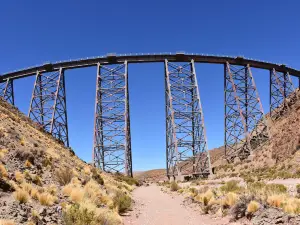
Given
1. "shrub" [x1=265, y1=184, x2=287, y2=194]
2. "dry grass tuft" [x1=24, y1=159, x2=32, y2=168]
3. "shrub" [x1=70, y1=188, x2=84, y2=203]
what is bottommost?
"shrub" [x1=265, y1=184, x2=287, y2=194]

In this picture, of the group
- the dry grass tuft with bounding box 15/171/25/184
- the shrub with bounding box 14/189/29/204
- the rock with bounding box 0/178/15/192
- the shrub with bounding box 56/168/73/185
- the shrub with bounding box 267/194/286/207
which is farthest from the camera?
the shrub with bounding box 56/168/73/185

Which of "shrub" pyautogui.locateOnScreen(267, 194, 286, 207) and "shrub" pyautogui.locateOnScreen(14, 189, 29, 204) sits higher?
"shrub" pyautogui.locateOnScreen(14, 189, 29, 204)

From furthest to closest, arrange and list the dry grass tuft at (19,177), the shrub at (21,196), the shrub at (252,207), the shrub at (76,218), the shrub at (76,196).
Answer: the shrub at (76,196), the dry grass tuft at (19,177), the shrub at (252,207), the shrub at (21,196), the shrub at (76,218)

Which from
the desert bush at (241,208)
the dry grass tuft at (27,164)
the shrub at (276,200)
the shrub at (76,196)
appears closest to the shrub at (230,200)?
the desert bush at (241,208)

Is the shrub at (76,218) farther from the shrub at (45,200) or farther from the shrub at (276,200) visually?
the shrub at (276,200)

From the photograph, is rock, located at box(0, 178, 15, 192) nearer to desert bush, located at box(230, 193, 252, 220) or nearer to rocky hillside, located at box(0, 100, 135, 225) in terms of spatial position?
rocky hillside, located at box(0, 100, 135, 225)

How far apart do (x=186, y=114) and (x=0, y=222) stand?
82.9 feet

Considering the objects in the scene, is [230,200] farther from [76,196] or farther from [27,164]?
[27,164]

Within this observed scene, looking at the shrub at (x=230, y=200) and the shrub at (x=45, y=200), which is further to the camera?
the shrub at (x=230, y=200)

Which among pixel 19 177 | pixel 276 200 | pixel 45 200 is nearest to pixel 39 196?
pixel 45 200

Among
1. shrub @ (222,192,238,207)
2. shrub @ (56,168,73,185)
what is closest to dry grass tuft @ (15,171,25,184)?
shrub @ (56,168,73,185)

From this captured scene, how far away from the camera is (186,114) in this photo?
28766 mm

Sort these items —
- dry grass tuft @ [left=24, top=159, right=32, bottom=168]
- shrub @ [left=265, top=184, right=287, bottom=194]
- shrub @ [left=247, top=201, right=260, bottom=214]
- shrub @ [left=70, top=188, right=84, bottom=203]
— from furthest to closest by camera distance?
dry grass tuft @ [left=24, top=159, right=32, bottom=168] < shrub @ [left=265, top=184, right=287, bottom=194] < shrub @ [left=70, top=188, right=84, bottom=203] < shrub @ [left=247, top=201, right=260, bottom=214]

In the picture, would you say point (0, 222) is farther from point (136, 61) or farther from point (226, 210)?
point (136, 61)
